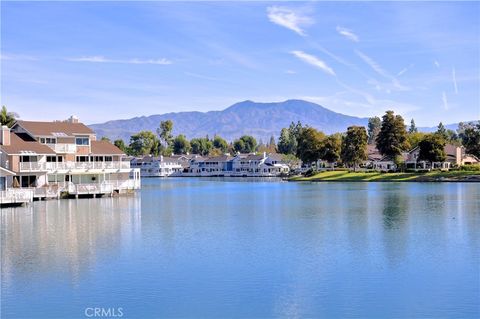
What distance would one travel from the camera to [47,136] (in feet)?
191

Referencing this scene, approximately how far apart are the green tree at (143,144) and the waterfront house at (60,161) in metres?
114

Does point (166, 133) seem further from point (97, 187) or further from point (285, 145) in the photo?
point (97, 187)

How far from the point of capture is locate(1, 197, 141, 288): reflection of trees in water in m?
22.4

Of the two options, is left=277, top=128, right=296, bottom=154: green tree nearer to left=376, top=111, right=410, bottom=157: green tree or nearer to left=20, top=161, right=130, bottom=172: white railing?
left=376, top=111, right=410, bottom=157: green tree

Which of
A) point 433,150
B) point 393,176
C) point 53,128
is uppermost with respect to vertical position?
point 53,128

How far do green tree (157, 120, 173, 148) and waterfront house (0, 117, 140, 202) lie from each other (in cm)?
12214

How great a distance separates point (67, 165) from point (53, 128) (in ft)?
18.8

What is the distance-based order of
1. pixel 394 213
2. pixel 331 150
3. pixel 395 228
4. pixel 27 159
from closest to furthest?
pixel 395 228 < pixel 394 213 < pixel 27 159 < pixel 331 150

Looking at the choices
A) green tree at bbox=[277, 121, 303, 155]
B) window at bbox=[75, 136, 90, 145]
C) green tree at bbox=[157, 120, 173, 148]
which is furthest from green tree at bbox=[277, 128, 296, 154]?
window at bbox=[75, 136, 90, 145]

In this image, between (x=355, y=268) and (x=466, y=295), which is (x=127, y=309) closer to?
(x=355, y=268)

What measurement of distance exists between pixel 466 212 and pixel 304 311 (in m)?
28.2

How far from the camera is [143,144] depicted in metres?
180

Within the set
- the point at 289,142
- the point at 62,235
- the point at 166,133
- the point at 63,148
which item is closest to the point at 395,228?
the point at 62,235

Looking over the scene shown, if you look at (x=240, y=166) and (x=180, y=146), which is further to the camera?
(x=180, y=146)
